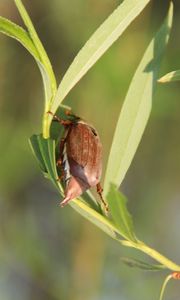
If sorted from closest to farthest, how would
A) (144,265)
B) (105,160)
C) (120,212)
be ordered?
1. (120,212)
2. (144,265)
3. (105,160)

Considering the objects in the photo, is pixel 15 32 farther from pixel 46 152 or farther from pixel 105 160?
pixel 105 160

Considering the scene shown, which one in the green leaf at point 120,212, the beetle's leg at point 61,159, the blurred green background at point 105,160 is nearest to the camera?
the green leaf at point 120,212

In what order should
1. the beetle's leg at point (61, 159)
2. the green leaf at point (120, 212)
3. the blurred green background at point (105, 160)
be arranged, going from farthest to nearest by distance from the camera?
the blurred green background at point (105, 160)
the beetle's leg at point (61, 159)
the green leaf at point (120, 212)

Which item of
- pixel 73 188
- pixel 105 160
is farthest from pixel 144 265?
pixel 105 160

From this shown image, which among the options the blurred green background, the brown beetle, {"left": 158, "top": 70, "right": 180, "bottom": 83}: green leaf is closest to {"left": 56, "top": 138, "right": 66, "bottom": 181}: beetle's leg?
the brown beetle

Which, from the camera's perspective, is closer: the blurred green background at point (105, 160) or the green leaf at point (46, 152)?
the green leaf at point (46, 152)

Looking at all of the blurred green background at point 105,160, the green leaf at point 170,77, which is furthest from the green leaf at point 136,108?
the blurred green background at point 105,160

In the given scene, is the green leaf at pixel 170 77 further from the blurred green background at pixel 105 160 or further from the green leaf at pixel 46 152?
the blurred green background at pixel 105 160
